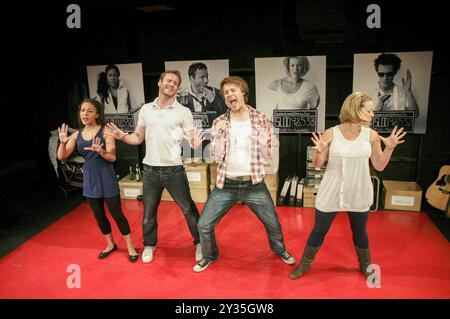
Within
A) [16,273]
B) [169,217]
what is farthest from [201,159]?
[16,273]

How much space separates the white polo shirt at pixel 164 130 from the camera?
328cm

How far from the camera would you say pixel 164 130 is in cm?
327

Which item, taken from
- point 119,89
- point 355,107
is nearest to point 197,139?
point 355,107

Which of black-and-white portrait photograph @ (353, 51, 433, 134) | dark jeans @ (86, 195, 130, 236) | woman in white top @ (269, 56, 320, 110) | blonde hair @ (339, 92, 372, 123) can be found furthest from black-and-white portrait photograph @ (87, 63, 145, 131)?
blonde hair @ (339, 92, 372, 123)

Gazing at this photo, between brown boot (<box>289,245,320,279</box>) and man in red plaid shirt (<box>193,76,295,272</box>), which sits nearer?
man in red plaid shirt (<box>193,76,295,272</box>)

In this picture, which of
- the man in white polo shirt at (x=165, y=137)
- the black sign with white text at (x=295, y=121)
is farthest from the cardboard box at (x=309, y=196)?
the man in white polo shirt at (x=165, y=137)

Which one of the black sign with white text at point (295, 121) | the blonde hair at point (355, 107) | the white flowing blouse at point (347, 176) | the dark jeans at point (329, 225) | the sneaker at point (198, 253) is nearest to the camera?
the blonde hair at point (355, 107)

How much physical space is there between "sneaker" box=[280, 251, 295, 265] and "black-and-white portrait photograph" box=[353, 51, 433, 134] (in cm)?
240

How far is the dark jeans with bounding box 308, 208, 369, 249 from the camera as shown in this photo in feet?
9.82

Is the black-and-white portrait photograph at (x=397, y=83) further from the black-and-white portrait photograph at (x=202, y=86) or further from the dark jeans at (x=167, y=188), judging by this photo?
the dark jeans at (x=167, y=188)

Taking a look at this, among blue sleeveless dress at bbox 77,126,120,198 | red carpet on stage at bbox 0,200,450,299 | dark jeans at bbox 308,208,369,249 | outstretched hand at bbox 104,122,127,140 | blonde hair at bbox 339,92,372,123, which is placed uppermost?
blonde hair at bbox 339,92,372,123

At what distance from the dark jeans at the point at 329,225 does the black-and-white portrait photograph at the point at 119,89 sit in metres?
3.32

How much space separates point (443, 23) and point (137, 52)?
158 inches

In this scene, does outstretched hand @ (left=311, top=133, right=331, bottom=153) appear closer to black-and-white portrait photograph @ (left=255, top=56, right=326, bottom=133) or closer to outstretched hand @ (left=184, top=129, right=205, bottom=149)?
outstretched hand @ (left=184, top=129, right=205, bottom=149)
